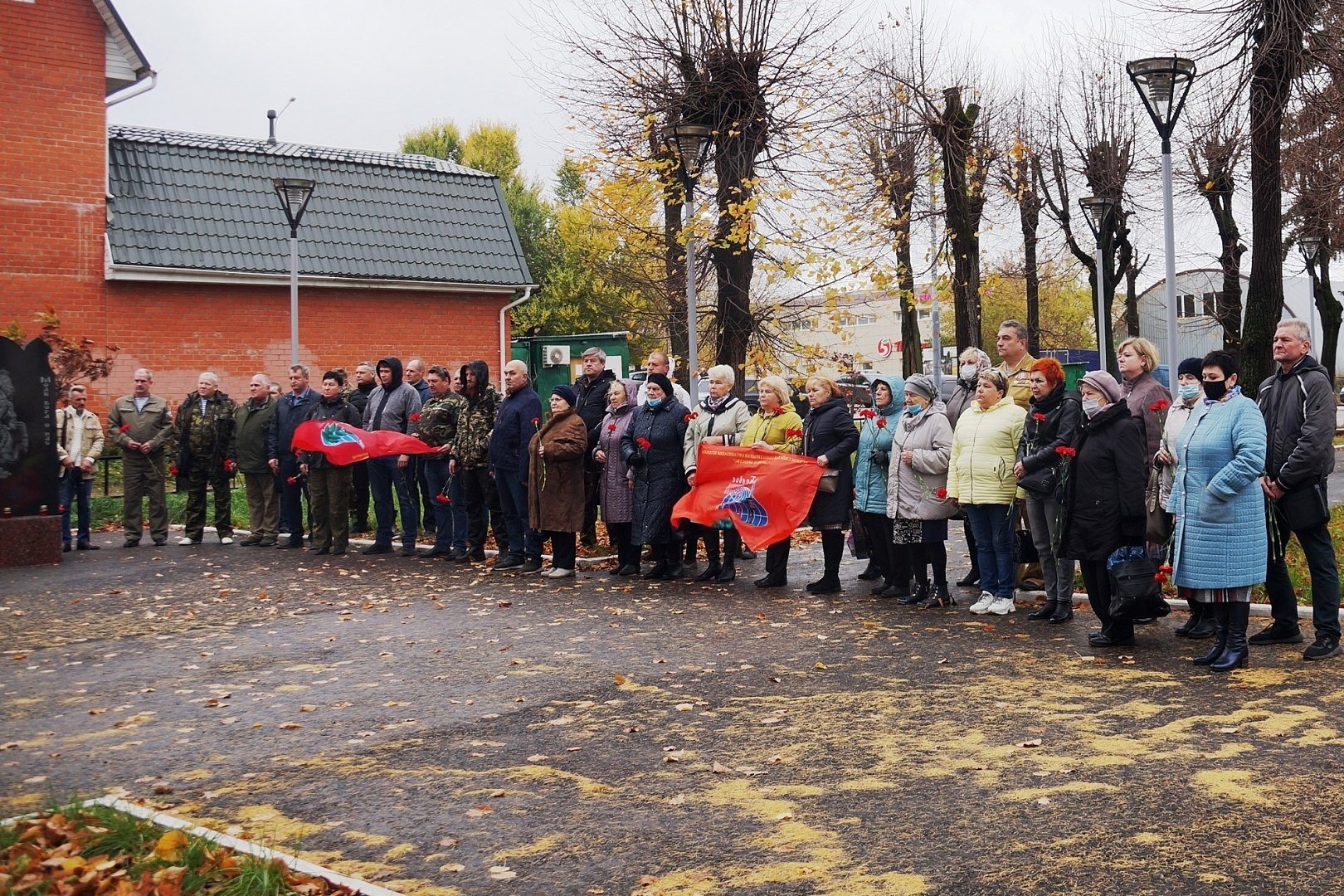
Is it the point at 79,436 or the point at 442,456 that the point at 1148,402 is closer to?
the point at 442,456

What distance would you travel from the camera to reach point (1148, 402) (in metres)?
10.2

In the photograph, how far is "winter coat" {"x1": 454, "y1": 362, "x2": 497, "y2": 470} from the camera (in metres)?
14.4

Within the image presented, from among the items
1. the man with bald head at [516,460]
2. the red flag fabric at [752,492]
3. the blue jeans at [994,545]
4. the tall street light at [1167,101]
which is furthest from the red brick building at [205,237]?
the blue jeans at [994,545]

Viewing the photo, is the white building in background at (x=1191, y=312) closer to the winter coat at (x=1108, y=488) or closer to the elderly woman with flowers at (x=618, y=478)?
the elderly woman with flowers at (x=618, y=478)

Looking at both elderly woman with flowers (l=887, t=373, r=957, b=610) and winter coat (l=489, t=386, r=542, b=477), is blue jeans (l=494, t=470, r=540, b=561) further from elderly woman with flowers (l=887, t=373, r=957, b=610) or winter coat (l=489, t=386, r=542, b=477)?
elderly woman with flowers (l=887, t=373, r=957, b=610)

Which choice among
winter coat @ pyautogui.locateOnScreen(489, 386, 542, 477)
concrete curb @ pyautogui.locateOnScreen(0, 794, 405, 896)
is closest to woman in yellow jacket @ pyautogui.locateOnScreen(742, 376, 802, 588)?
winter coat @ pyautogui.locateOnScreen(489, 386, 542, 477)

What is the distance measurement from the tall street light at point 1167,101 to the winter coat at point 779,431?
11.7 ft

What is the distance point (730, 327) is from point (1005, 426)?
8629 mm

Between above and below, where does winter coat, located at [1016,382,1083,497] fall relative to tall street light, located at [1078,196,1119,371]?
below

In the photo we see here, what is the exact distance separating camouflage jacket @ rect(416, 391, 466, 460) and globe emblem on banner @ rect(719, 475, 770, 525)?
389 centimetres

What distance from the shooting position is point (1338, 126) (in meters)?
19.6

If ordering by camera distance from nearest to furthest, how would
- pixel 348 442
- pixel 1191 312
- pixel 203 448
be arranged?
pixel 348 442
pixel 203 448
pixel 1191 312

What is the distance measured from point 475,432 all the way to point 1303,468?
27.9 feet

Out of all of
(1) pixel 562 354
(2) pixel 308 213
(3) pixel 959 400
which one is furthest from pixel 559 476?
(1) pixel 562 354
